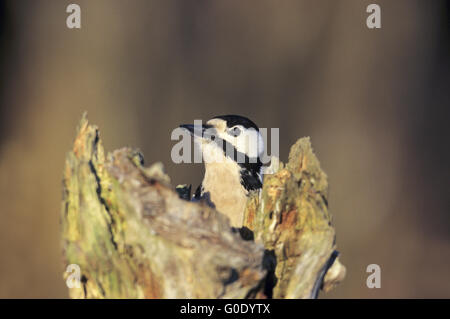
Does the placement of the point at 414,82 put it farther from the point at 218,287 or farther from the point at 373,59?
the point at 218,287

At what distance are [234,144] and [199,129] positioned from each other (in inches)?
6.0

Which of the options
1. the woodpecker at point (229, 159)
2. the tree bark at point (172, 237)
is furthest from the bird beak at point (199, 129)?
the tree bark at point (172, 237)

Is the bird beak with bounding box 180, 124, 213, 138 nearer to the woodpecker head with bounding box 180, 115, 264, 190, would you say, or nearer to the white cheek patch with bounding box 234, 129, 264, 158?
the woodpecker head with bounding box 180, 115, 264, 190

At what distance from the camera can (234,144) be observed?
1.88 m

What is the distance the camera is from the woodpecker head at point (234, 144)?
72.6 inches

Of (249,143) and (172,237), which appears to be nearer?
(172,237)

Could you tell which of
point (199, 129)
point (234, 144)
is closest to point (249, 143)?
point (234, 144)

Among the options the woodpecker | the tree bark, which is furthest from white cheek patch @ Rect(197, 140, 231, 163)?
the tree bark

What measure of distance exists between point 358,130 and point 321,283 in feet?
6.40

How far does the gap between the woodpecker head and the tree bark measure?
2.23 ft

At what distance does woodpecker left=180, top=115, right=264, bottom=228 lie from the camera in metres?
1.82

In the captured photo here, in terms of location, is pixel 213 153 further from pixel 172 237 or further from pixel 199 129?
pixel 172 237

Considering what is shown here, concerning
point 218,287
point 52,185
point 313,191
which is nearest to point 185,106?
point 52,185

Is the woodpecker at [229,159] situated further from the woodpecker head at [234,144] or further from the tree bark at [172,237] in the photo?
the tree bark at [172,237]
